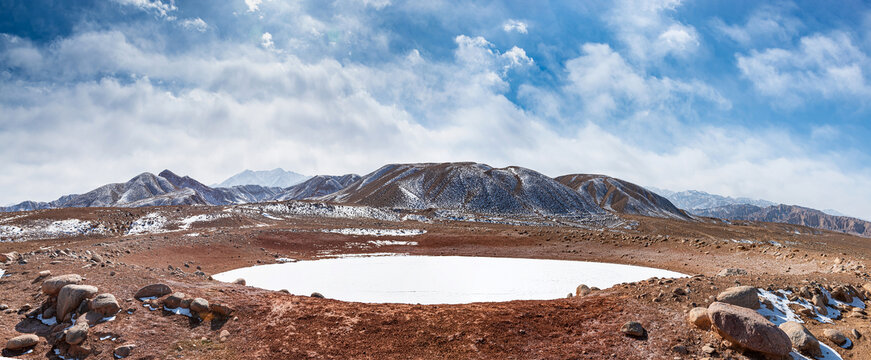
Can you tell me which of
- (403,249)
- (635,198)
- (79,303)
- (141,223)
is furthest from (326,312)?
(635,198)

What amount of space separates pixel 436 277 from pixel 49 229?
45523 mm

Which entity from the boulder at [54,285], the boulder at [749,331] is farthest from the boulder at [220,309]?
the boulder at [749,331]

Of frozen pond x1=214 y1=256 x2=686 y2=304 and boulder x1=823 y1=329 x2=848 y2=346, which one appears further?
frozen pond x1=214 y1=256 x2=686 y2=304

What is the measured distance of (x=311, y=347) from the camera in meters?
9.20

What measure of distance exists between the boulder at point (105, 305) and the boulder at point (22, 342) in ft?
3.83

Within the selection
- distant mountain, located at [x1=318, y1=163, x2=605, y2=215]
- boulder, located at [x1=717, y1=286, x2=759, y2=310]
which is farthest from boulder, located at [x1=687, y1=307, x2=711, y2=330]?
distant mountain, located at [x1=318, y1=163, x2=605, y2=215]

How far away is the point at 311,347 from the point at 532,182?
98239 millimetres

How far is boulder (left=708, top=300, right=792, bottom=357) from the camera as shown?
26.2 feet

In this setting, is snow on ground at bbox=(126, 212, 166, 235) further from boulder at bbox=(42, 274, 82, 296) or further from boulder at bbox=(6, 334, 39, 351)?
boulder at bbox=(6, 334, 39, 351)

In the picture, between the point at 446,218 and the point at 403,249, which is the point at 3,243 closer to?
the point at 403,249

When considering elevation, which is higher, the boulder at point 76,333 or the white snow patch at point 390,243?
the boulder at point 76,333

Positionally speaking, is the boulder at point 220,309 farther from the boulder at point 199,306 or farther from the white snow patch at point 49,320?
the white snow patch at point 49,320

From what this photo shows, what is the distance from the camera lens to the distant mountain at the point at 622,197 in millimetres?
126688

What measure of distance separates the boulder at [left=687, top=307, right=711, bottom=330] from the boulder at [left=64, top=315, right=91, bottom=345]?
14913mm
